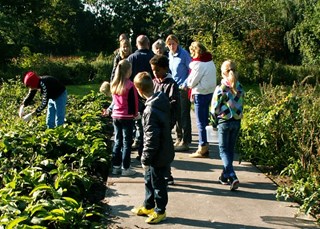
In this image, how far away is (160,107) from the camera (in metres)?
4.40

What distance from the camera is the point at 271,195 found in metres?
5.43

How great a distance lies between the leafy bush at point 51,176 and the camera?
154 inches

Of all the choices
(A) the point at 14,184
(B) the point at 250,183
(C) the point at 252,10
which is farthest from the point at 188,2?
(A) the point at 14,184

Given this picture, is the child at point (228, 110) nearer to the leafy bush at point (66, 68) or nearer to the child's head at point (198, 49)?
the child's head at point (198, 49)

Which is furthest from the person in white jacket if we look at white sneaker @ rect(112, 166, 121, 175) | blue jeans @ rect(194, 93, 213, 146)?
white sneaker @ rect(112, 166, 121, 175)

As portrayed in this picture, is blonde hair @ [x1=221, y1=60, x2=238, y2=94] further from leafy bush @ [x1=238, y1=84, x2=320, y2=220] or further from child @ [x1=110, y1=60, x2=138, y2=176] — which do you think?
child @ [x1=110, y1=60, x2=138, y2=176]

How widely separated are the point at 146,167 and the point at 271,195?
1718mm

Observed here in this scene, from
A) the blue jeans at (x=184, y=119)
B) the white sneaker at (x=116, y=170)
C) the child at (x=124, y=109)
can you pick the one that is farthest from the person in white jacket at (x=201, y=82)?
the white sneaker at (x=116, y=170)

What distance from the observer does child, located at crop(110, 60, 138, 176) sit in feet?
19.4

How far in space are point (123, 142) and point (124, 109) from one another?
444mm

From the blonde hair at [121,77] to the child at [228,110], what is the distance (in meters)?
1.19

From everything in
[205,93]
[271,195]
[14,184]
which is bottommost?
[271,195]

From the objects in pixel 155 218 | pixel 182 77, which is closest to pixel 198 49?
pixel 182 77

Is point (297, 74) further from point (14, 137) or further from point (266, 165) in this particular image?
point (14, 137)
